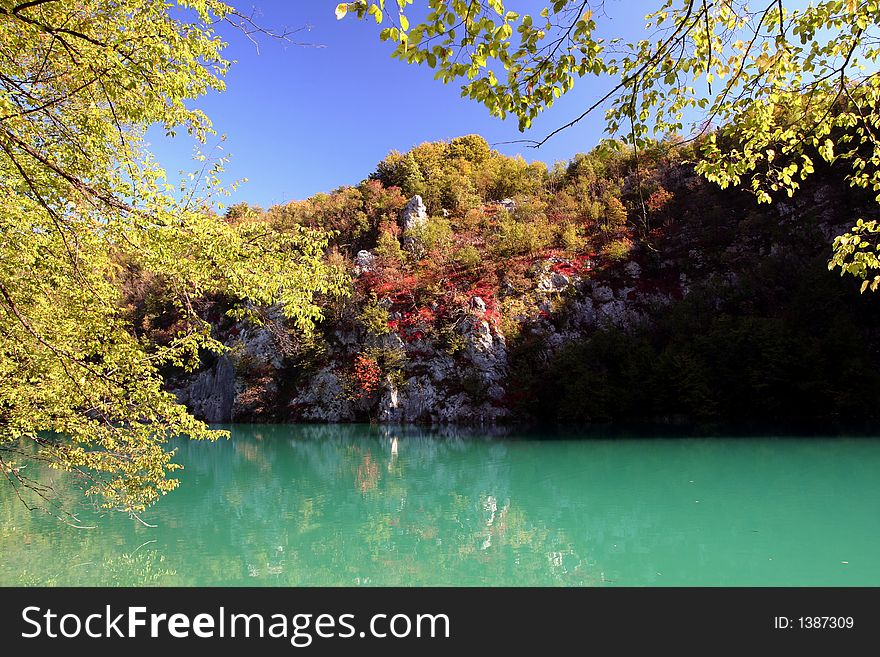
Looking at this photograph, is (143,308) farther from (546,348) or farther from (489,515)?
(489,515)

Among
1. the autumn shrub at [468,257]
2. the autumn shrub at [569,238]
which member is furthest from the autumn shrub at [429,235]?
the autumn shrub at [569,238]

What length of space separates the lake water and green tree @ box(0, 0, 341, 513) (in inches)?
79.8

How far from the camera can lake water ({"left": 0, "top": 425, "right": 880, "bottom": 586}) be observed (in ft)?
19.2

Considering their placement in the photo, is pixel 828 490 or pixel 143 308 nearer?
pixel 828 490

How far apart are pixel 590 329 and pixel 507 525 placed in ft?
52.6

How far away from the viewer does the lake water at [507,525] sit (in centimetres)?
584

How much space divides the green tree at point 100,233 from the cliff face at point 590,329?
13.5 m

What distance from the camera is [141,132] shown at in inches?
192

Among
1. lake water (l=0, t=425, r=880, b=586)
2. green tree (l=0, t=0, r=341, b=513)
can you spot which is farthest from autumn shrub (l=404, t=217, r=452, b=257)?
green tree (l=0, t=0, r=341, b=513)

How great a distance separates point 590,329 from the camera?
74.1 ft
